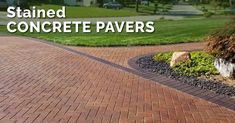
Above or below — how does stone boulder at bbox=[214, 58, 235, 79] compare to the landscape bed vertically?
above

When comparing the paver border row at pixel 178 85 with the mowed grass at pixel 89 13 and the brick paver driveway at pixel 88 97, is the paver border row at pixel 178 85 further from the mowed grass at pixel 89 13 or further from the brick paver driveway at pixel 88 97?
the mowed grass at pixel 89 13

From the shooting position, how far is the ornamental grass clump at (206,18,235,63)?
866 cm

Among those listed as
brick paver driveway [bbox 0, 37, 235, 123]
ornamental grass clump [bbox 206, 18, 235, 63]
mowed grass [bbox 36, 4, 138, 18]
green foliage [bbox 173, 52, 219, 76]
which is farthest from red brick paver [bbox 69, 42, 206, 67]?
mowed grass [bbox 36, 4, 138, 18]

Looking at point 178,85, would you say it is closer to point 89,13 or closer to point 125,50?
point 125,50

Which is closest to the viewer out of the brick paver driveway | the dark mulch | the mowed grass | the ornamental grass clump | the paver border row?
the brick paver driveway

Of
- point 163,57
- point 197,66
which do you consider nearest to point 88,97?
point 197,66

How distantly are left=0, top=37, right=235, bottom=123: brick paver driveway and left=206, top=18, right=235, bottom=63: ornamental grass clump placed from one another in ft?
5.32

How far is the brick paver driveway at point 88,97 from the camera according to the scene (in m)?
6.14

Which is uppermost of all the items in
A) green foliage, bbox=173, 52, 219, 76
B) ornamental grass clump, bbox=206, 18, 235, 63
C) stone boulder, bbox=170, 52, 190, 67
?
ornamental grass clump, bbox=206, 18, 235, 63

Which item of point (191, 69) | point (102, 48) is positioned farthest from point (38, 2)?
point (191, 69)

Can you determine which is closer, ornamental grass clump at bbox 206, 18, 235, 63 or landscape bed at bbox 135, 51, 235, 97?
landscape bed at bbox 135, 51, 235, 97

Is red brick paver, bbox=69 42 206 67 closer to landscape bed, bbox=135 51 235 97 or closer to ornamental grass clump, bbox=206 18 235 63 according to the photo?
landscape bed, bbox=135 51 235 97

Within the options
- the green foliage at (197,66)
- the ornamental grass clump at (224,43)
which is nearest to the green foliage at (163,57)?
the green foliage at (197,66)

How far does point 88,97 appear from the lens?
7.26m
